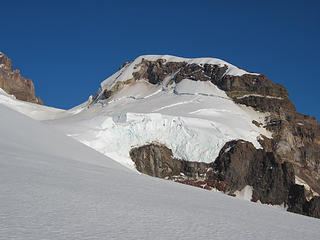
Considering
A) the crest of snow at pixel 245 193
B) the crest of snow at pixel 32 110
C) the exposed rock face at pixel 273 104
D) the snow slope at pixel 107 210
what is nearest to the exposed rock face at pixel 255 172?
the crest of snow at pixel 245 193

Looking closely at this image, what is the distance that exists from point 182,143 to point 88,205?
108 feet

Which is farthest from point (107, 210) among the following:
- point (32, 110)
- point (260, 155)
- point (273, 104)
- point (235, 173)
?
point (32, 110)

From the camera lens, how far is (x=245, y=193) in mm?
37375

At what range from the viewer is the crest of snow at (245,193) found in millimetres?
36969

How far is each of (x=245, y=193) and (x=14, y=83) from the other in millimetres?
71190

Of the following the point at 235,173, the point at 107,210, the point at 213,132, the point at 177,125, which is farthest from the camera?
the point at 213,132

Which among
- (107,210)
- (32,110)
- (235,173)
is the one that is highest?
(32,110)

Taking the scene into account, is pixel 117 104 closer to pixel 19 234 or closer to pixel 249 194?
pixel 249 194

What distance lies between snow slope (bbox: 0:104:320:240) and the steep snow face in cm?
2619

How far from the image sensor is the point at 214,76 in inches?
2394

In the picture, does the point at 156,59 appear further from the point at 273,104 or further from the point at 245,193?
the point at 245,193

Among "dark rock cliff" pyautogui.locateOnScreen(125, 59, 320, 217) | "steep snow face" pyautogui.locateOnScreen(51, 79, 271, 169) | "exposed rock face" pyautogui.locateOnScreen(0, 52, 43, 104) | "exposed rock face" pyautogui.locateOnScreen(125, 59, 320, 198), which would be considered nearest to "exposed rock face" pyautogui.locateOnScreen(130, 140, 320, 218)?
"dark rock cliff" pyautogui.locateOnScreen(125, 59, 320, 217)

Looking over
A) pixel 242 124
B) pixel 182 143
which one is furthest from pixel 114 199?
pixel 242 124

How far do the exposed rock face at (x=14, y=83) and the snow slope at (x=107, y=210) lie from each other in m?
85.1
